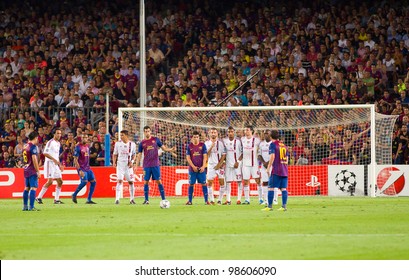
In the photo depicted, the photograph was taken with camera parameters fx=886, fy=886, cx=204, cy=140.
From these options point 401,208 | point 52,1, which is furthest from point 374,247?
point 52,1

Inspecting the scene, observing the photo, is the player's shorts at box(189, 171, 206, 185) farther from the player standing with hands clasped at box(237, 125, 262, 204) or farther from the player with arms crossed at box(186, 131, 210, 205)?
the player standing with hands clasped at box(237, 125, 262, 204)

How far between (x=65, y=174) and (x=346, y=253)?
63.9 feet

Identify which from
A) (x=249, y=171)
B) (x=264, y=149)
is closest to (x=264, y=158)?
(x=264, y=149)

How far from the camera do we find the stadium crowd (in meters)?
32.9

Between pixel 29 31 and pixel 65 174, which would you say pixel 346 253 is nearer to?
pixel 65 174

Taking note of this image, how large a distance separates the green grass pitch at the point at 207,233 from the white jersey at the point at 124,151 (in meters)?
4.27

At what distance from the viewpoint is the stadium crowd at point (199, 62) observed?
3294 cm

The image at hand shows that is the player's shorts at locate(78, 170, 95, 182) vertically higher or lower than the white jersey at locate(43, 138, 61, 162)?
lower

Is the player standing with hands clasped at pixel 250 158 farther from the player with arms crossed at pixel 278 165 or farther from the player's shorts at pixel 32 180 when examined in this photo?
A: the player's shorts at pixel 32 180

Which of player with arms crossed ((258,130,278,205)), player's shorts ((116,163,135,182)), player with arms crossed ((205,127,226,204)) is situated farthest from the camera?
player's shorts ((116,163,135,182))

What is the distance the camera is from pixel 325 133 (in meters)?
30.7

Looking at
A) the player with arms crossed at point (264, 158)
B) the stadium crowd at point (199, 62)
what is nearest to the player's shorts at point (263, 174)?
the player with arms crossed at point (264, 158)

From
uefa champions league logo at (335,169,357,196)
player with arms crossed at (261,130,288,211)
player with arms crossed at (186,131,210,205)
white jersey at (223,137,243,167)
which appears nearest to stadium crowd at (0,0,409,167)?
uefa champions league logo at (335,169,357,196)

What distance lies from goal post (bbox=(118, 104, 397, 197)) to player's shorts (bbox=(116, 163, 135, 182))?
2.32m
